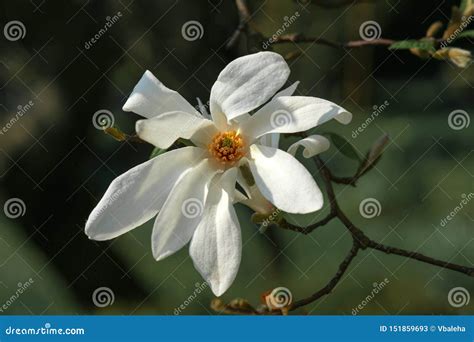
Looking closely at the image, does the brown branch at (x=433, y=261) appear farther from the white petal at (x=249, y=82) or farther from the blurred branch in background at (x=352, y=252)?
the white petal at (x=249, y=82)

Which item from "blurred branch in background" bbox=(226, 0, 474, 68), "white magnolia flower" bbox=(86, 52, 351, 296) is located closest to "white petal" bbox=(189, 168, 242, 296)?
"white magnolia flower" bbox=(86, 52, 351, 296)

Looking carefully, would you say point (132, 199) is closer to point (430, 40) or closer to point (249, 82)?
point (249, 82)

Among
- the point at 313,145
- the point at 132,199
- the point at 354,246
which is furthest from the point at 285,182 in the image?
the point at 354,246

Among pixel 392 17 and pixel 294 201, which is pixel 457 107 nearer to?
pixel 392 17

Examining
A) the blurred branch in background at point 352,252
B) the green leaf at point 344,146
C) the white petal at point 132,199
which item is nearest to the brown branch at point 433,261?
the blurred branch in background at point 352,252

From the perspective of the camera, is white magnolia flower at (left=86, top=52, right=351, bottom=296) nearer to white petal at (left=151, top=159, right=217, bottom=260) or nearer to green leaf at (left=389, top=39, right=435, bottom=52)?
white petal at (left=151, top=159, right=217, bottom=260)
